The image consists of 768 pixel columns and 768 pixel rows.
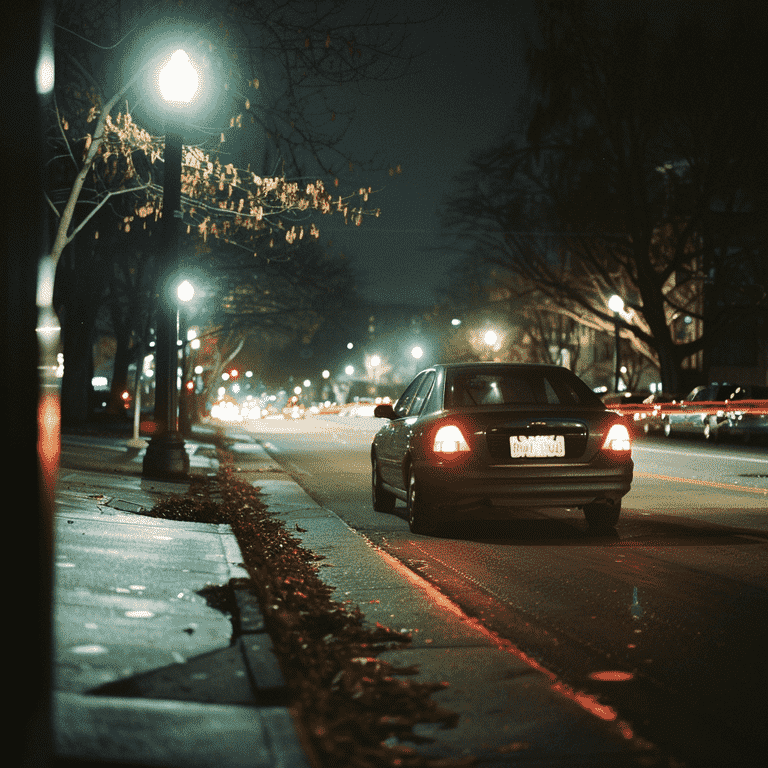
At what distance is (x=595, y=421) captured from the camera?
31.6 ft

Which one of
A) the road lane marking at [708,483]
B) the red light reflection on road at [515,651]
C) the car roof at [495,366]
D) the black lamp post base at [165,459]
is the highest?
the car roof at [495,366]

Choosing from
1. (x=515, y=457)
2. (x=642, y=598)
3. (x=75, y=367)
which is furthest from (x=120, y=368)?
(x=642, y=598)

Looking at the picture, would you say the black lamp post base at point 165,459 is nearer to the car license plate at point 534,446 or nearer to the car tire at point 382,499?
the car tire at point 382,499

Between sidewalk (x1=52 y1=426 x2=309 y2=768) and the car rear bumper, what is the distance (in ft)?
6.52

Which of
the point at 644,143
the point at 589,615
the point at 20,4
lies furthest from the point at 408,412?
the point at 644,143

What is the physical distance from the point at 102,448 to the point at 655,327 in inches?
846

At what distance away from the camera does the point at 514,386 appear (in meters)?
10.7

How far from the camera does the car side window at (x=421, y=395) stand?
35.5 feet

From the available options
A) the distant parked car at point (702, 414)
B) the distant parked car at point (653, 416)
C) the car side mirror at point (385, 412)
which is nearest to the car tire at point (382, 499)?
the car side mirror at point (385, 412)

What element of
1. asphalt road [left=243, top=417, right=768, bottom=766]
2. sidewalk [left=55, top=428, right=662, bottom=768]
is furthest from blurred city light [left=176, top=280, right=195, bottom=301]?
sidewalk [left=55, top=428, right=662, bottom=768]

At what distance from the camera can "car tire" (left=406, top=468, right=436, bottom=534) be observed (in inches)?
386

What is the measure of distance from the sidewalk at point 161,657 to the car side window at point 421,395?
267cm

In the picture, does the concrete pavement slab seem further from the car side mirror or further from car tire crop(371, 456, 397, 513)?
car tire crop(371, 456, 397, 513)

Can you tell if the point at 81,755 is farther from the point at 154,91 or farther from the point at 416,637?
the point at 154,91
